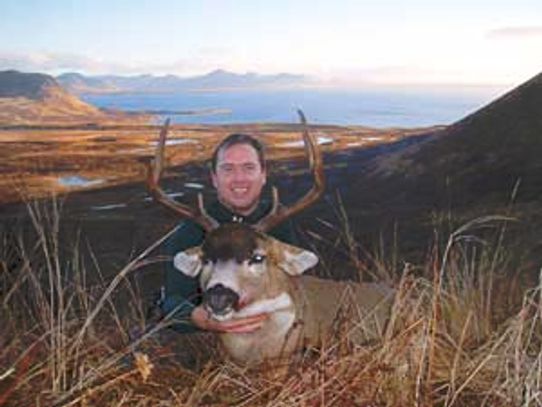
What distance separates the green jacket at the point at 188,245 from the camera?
203 inches

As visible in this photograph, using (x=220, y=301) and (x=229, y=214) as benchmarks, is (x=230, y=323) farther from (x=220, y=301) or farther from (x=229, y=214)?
(x=229, y=214)

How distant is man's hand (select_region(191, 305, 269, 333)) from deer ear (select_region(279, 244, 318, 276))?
32cm

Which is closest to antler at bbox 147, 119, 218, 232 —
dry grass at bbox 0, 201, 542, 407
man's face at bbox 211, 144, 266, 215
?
man's face at bbox 211, 144, 266, 215

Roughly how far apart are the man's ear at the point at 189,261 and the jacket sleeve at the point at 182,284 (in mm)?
137

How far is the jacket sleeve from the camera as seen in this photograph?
5066mm

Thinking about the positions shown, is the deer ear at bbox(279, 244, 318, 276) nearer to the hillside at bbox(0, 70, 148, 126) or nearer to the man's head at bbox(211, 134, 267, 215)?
the man's head at bbox(211, 134, 267, 215)

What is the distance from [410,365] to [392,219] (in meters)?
11.0

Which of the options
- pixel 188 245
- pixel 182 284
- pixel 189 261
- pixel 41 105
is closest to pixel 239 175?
pixel 188 245

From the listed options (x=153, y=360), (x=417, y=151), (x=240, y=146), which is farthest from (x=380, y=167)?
(x=153, y=360)

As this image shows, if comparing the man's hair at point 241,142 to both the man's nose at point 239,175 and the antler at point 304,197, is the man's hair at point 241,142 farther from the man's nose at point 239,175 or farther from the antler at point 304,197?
the antler at point 304,197

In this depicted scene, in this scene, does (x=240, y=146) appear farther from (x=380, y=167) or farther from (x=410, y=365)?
(x=380, y=167)

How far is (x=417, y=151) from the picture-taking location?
754 inches

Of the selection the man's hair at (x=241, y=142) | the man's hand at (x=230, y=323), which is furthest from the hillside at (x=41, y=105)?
the man's hand at (x=230, y=323)

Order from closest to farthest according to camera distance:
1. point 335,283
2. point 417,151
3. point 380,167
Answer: point 335,283, point 417,151, point 380,167
